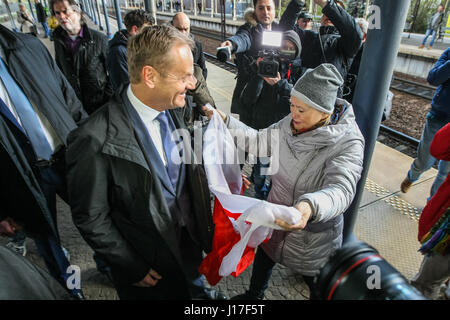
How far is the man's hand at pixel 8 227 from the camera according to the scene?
1.94 meters

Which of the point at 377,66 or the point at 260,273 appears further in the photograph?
the point at 260,273

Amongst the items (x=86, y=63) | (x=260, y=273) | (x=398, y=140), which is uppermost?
(x=86, y=63)

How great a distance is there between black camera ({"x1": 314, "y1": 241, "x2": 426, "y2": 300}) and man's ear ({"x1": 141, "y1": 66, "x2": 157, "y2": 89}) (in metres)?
1.17

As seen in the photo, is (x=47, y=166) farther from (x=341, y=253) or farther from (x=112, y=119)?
(x=341, y=253)

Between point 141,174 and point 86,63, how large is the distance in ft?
7.80

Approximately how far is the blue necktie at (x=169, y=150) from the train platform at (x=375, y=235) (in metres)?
1.31

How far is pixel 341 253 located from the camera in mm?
831

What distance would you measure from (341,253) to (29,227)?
2163mm

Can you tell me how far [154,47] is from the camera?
4.57ft

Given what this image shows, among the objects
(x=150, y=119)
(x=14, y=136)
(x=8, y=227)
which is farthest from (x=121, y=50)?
(x=8, y=227)

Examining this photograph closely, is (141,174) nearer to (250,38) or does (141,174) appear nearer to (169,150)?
(169,150)

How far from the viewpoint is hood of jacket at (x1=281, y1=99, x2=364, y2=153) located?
4.95 feet

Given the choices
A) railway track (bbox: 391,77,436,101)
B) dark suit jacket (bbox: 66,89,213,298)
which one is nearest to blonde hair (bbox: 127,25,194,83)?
dark suit jacket (bbox: 66,89,213,298)
